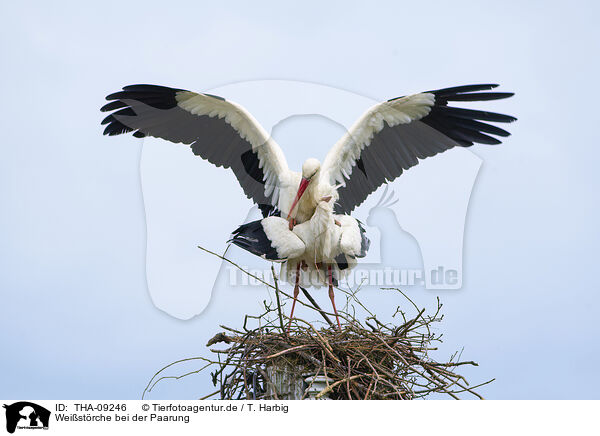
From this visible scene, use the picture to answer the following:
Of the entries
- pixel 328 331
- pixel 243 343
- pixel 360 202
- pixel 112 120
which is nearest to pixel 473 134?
pixel 360 202

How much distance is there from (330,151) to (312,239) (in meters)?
0.61

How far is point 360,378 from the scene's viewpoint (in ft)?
9.17

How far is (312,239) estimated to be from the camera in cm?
354
